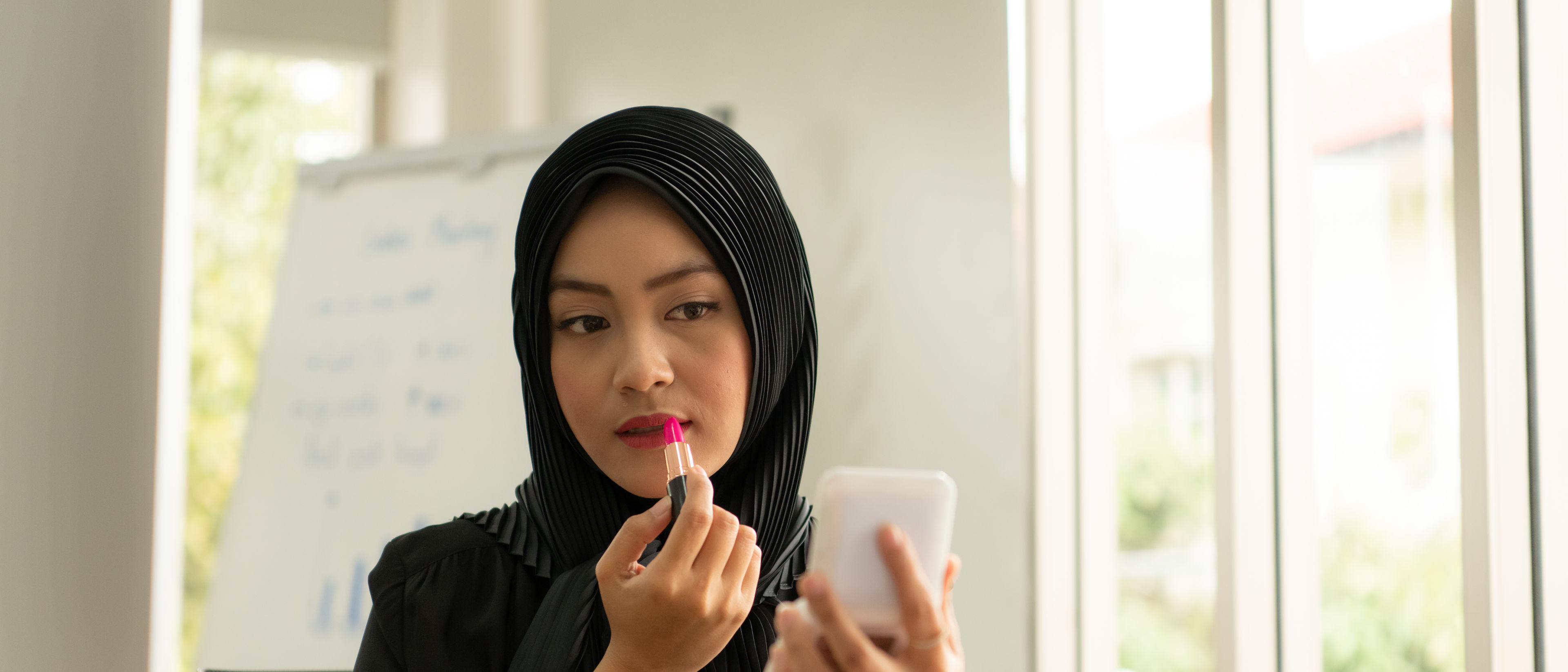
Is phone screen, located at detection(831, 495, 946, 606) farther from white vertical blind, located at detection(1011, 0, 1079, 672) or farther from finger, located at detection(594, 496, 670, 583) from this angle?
white vertical blind, located at detection(1011, 0, 1079, 672)

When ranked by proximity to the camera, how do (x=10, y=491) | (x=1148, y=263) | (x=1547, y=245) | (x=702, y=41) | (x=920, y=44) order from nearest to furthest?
1. (x=10, y=491)
2. (x=1547, y=245)
3. (x=920, y=44)
4. (x=702, y=41)
5. (x=1148, y=263)

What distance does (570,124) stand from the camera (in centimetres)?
175

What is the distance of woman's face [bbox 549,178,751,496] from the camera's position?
0.79 m

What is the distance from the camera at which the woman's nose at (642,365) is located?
76cm

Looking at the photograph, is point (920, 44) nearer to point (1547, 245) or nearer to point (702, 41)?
point (702, 41)

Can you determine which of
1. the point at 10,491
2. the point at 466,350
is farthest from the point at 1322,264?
the point at 10,491

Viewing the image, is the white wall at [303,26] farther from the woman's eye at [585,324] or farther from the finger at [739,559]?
the finger at [739,559]

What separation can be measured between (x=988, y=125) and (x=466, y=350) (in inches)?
36.1

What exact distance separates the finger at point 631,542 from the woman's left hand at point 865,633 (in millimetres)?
152

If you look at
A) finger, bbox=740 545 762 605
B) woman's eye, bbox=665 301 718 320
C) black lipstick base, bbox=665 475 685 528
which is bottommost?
finger, bbox=740 545 762 605

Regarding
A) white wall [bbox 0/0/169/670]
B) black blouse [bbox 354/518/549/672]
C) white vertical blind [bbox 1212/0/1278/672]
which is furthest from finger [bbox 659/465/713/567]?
white vertical blind [bbox 1212/0/1278/672]

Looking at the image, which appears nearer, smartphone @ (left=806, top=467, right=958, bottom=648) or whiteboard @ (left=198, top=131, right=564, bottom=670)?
smartphone @ (left=806, top=467, right=958, bottom=648)

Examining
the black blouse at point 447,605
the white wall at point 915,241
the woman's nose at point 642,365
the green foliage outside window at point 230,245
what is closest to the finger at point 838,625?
the woman's nose at point 642,365

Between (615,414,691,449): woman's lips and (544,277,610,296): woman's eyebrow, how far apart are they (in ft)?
0.33
